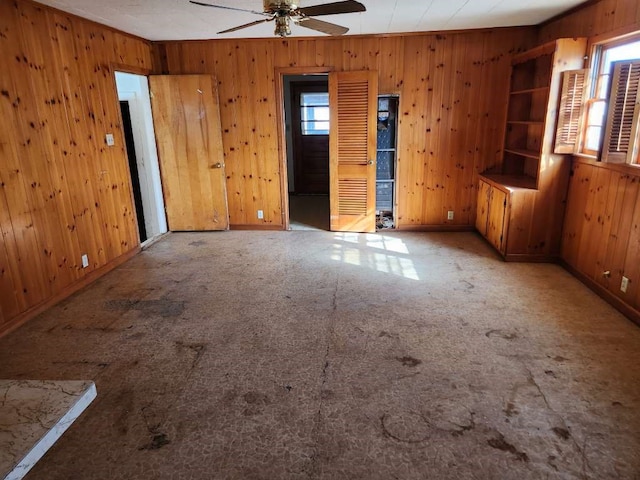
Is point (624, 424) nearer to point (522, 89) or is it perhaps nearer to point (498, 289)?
point (498, 289)

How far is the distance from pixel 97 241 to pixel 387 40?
3985 mm

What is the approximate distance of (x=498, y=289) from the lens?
147 inches

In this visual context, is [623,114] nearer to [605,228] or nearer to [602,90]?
[602,90]

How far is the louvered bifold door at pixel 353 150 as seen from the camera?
5.11 meters

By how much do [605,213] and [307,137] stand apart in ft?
18.1

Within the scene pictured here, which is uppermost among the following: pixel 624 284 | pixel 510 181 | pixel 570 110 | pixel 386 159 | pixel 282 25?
pixel 282 25

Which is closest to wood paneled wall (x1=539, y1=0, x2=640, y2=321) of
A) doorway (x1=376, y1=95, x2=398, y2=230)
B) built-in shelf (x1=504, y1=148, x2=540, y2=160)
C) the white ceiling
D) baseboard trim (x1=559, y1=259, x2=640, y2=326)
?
baseboard trim (x1=559, y1=259, x2=640, y2=326)

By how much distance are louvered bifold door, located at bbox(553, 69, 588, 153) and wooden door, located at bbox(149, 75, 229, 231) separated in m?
3.89

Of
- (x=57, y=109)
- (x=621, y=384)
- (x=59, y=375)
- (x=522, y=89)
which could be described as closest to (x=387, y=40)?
(x=522, y=89)

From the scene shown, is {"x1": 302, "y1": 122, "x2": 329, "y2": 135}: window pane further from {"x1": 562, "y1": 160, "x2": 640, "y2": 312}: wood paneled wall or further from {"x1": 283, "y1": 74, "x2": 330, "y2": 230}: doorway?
{"x1": 562, "y1": 160, "x2": 640, "y2": 312}: wood paneled wall

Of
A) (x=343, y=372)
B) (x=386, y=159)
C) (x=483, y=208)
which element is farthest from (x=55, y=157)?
(x=483, y=208)

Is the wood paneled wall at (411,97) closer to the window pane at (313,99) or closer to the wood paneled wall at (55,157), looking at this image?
the wood paneled wall at (55,157)

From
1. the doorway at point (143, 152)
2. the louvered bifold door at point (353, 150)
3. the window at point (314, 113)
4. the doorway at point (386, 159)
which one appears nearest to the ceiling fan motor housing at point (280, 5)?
the louvered bifold door at point (353, 150)

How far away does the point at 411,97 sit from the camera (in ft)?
17.1
